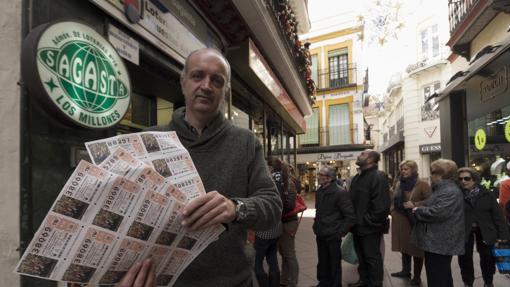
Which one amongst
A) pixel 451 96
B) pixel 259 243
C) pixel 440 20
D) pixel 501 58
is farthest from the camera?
pixel 440 20

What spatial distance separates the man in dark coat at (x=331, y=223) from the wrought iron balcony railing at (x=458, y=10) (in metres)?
6.55

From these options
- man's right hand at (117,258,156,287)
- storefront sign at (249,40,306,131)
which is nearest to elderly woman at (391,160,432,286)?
storefront sign at (249,40,306,131)

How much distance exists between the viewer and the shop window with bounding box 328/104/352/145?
2805cm

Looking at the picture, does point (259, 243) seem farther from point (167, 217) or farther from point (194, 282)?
point (167, 217)

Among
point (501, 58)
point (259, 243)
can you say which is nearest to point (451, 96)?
point (501, 58)

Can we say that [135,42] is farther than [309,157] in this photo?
No

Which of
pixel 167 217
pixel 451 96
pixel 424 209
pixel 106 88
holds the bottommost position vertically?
pixel 424 209

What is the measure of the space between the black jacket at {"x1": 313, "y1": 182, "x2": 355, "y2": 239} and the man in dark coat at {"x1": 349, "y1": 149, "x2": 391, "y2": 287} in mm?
206

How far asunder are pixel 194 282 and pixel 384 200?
4.35m

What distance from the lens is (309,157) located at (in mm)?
27141

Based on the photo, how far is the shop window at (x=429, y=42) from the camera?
19.4 meters

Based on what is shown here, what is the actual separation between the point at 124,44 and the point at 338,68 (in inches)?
1102

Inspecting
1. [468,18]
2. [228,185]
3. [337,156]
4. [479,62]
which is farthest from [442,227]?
[337,156]

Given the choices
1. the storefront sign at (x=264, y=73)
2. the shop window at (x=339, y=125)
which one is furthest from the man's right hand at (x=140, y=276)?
the shop window at (x=339, y=125)
